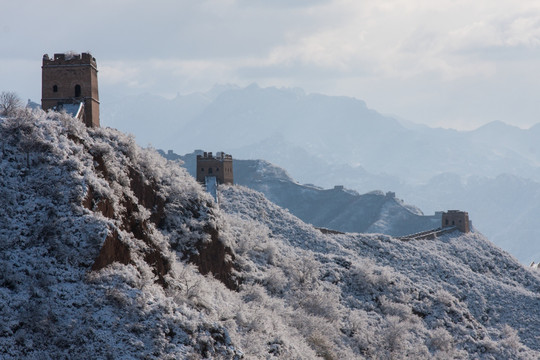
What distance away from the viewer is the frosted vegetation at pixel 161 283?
35.9 metres

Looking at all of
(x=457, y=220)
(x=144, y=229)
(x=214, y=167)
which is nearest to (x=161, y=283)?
(x=144, y=229)

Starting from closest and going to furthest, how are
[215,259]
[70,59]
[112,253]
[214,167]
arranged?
1. [112,253]
2. [70,59]
3. [215,259]
4. [214,167]

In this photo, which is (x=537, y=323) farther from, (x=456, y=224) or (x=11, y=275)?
(x=11, y=275)

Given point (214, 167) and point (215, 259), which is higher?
point (214, 167)

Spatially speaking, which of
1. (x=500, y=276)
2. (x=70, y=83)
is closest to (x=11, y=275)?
(x=70, y=83)

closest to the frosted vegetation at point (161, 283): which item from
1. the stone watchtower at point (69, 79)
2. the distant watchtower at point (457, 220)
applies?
the stone watchtower at point (69, 79)

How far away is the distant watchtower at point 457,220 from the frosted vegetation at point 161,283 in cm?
4547

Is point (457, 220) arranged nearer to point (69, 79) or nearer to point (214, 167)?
point (214, 167)

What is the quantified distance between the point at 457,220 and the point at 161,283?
312 feet

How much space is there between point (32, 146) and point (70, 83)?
1260 cm

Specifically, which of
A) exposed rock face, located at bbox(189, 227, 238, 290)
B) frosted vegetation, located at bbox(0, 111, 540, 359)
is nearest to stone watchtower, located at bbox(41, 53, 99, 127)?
frosted vegetation, located at bbox(0, 111, 540, 359)

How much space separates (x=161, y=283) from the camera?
42938mm

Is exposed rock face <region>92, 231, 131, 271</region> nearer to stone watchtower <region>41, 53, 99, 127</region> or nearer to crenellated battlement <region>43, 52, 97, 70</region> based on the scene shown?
stone watchtower <region>41, 53, 99, 127</region>

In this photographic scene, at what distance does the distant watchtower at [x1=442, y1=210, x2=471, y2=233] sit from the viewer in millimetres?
127688
